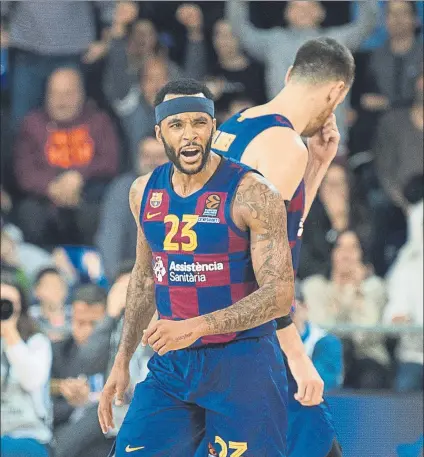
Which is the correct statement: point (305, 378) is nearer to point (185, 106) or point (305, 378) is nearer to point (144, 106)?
point (185, 106)

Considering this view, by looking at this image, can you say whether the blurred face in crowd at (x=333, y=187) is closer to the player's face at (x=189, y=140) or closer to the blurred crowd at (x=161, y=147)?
the blurred crowd at (x=161, y=147)

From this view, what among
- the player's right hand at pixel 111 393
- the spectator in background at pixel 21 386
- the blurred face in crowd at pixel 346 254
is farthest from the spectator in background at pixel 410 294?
the player's right hand at pixel 111 393

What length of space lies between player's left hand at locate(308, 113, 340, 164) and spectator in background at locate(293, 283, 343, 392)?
4.88ft

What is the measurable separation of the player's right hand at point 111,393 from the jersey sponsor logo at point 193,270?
493mm

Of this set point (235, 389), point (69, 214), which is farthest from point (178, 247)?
point (69, 214)

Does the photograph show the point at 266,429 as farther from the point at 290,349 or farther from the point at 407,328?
the point at 407,328

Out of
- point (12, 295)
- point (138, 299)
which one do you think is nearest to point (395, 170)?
point (12, 295)

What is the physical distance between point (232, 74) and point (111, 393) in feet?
18.6

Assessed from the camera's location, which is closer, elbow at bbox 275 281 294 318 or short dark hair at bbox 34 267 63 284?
elbow at bbox 275 281 294 318

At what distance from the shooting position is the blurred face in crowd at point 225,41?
9953mm

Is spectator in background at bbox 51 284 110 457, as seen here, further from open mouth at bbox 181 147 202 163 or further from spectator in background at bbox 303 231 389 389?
open mouth at bbox 181 147 202 163

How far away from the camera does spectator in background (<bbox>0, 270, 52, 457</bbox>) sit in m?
6.95

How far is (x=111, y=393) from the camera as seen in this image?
4.73m

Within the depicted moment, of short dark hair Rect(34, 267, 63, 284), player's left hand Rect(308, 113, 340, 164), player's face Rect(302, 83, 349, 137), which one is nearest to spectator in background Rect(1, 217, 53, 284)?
short dark hair Rect(34, 267, 63, 284)
